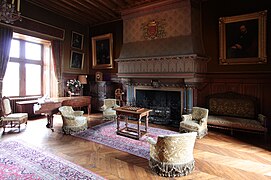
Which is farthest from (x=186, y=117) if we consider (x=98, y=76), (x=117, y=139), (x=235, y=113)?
(x=98, y=76)

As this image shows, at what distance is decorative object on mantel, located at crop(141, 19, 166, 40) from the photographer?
6410 mm

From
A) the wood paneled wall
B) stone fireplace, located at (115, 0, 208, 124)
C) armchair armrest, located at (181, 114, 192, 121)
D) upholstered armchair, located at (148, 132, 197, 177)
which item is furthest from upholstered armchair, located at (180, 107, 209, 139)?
upholstered armchair, located at (148, 132, 197, 177)

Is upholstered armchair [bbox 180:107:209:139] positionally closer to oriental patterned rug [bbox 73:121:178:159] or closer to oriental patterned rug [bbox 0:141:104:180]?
oriental patterned rug [bbox 73:121:178:159]

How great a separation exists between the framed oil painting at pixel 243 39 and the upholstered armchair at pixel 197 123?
1951 millimetres

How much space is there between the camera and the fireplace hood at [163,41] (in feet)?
19.1

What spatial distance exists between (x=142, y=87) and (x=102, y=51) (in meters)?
2.99

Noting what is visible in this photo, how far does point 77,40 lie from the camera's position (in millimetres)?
8477

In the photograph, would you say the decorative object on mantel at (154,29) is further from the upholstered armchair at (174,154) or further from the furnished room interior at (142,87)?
the upholstered armchair at (174,154)

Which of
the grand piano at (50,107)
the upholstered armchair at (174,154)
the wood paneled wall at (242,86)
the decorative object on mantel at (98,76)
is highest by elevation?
the decorative object on mantel at (98,76)

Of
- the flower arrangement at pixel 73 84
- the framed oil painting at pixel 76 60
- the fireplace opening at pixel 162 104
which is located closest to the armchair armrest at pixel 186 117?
the fireplace opening at pixel 162 104

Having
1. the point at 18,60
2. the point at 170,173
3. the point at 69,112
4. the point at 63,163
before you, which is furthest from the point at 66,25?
the point at 170,173

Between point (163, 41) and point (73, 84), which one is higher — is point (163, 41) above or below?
above

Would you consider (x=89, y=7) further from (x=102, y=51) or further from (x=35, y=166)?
(x=35, y=166)

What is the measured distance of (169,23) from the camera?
6.27 m
